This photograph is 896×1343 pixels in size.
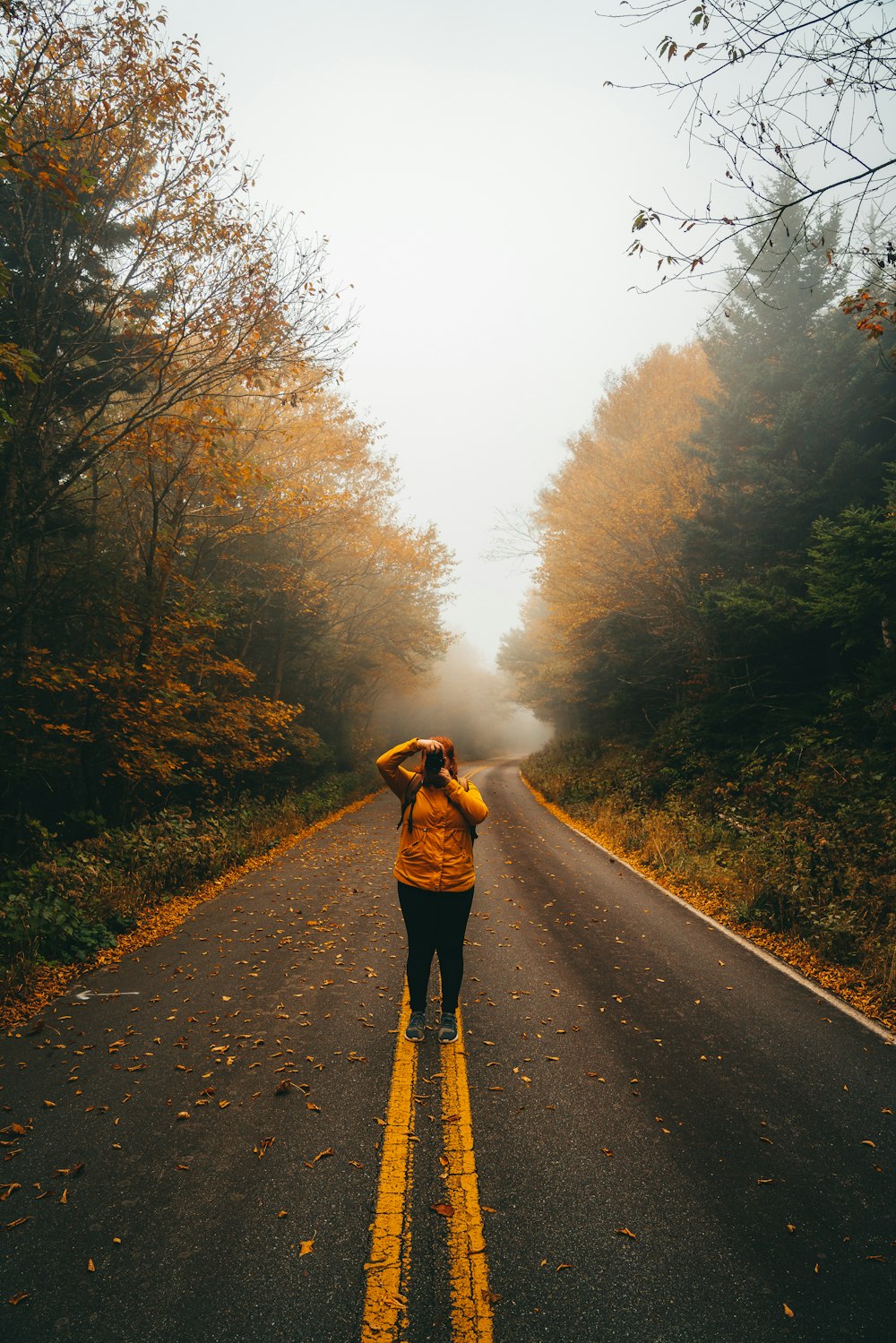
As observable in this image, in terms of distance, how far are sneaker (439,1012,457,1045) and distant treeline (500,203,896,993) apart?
13.2 ft

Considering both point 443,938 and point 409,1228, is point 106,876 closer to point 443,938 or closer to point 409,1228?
point 443,938

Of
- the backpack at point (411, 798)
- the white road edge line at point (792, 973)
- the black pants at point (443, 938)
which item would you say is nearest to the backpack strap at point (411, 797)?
the backpack at point (411, 798)

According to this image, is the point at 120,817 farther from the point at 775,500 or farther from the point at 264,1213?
the point at 775,500

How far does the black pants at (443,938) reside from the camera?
173 inches

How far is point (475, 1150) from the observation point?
10.6ft

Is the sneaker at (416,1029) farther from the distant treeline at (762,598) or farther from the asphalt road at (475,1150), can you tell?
the distant treeline at (762,598)

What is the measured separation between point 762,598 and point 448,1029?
410 inches

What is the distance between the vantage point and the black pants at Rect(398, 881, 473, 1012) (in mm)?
4406

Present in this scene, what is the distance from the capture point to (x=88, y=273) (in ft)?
28.5

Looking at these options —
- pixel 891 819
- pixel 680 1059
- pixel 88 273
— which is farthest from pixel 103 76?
Answer: pixel 891 819

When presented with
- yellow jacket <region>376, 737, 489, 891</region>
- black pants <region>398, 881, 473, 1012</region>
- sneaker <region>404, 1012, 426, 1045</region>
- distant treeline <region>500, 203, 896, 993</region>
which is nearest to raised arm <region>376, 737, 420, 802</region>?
yellow jacket <region>376, 737, 489, 891</region>

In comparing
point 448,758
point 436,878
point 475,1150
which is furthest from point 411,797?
point 475,1150

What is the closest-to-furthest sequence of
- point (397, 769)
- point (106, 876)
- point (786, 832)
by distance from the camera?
1. point (397, 769)
2. point (106, 876)
3. point (786, 832)

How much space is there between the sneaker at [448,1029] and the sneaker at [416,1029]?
0.15 metres
